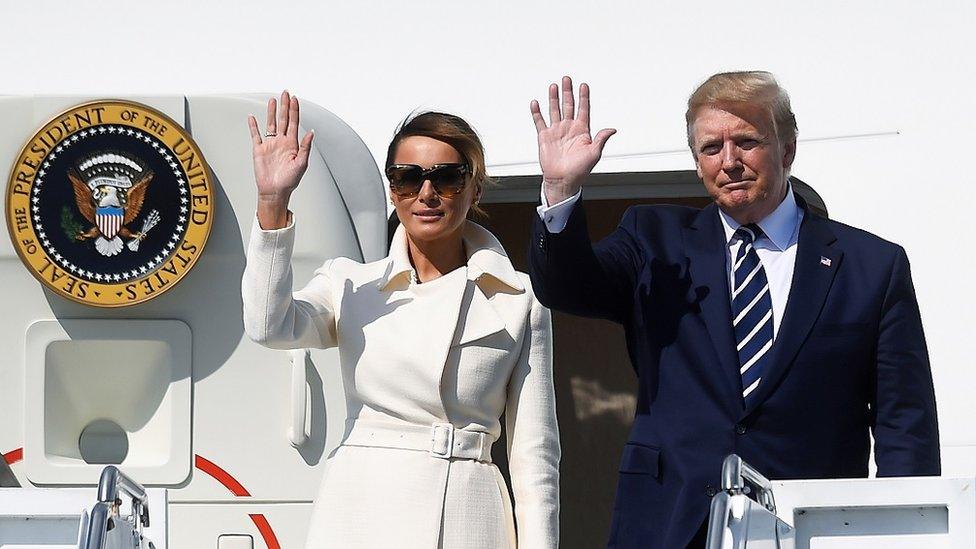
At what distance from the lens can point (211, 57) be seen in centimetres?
458

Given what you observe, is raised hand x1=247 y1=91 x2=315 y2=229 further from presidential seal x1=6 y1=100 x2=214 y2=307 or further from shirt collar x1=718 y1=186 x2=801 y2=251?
presidential seal x1=6 y1=100 x2=214 y2=307

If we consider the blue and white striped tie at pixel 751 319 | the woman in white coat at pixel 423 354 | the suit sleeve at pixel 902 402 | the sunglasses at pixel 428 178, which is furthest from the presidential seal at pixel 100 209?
the suit sleeve at pixel 902 402

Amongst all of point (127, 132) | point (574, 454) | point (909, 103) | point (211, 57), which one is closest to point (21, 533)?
point (127, 132)

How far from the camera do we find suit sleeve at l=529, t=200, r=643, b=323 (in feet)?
9.26

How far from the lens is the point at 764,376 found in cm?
286

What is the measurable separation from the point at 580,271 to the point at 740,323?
Result: 0.96ft

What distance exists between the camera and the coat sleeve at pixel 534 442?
299 centimetres

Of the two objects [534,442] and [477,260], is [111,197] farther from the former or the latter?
[534,442]

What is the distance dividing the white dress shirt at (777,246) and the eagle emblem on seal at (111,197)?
5.20ft

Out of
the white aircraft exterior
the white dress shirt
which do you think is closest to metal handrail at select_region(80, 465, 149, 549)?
the white dress shirt

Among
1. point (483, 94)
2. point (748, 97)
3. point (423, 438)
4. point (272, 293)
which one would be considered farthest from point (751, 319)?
point (483, 94)

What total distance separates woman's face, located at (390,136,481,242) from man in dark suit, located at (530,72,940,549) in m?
0.24

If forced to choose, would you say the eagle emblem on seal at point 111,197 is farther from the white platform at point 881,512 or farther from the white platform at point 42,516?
the white platform at point 881,512

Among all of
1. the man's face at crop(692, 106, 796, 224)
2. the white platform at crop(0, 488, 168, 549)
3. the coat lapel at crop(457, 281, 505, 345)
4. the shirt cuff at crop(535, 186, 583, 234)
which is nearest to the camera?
the white platform at crop(0, 488, 168, 549)
